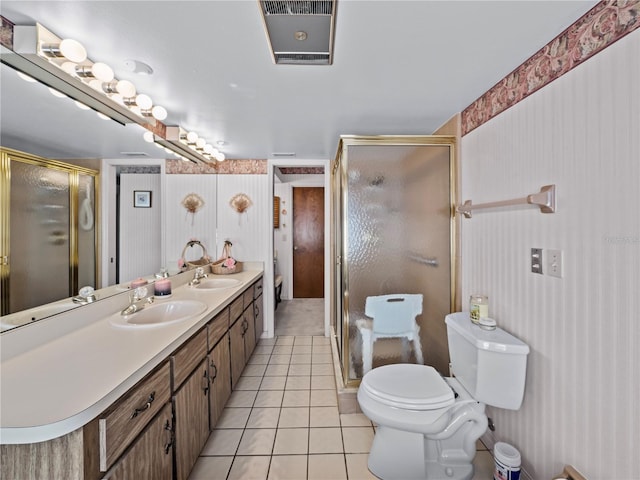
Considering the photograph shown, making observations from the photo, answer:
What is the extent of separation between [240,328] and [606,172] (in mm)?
Answer: 2338

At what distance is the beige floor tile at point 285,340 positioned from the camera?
10.4 ft

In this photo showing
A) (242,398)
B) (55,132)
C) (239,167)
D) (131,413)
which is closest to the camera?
(131,413)

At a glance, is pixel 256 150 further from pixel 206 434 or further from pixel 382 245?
pixel 206 434

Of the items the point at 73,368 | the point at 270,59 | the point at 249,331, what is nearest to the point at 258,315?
the point at 249,331

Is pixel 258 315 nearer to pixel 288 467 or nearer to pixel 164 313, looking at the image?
pixel 164 313

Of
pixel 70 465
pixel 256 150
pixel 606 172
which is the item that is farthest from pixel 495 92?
pixel 70 465

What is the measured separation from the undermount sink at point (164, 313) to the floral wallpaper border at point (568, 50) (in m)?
2.06

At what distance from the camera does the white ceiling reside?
1022mm

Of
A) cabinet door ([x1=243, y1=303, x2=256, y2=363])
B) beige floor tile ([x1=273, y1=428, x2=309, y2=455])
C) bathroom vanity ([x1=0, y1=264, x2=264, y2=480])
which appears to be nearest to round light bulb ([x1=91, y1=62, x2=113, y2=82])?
bathroom vanity ([x1=0, y1=264, x2=264, y2=480])

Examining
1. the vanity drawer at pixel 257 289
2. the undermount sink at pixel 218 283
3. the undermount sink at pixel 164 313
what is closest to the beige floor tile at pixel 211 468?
the undermount sink at pixel 164 313

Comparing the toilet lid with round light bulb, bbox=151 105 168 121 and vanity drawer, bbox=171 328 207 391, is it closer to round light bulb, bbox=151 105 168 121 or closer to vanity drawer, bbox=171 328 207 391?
vanity drawer, bbox=171 328 207 391

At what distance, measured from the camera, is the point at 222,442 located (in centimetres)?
168

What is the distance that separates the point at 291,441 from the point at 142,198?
72.7 inches

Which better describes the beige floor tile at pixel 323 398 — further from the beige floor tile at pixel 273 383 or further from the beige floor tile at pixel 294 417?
the beige floor tile at pixel 273 383
